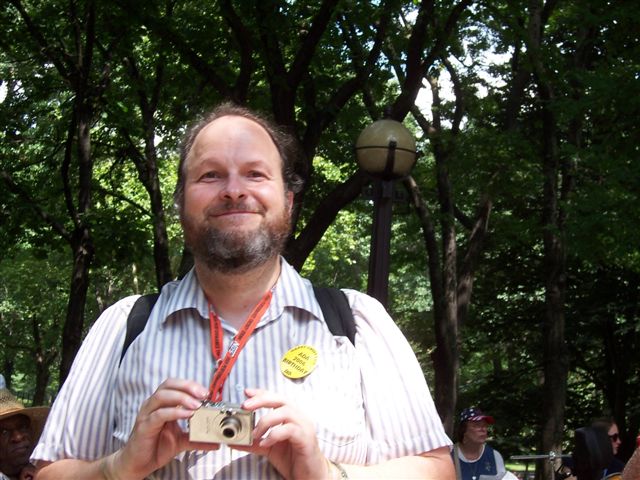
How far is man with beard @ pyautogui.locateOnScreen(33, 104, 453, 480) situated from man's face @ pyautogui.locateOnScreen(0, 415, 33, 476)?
4363 mm

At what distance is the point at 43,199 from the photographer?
15.7 metres

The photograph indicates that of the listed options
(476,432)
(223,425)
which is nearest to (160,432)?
(223,425)

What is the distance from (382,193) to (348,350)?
6.22 metres

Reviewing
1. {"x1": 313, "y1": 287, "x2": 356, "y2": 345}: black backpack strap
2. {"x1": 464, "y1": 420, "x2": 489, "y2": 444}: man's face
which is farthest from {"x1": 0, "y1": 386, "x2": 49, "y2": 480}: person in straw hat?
{"x1": 313, "y1": 287, "x2": 356, "y2": 345}: black backpack strap

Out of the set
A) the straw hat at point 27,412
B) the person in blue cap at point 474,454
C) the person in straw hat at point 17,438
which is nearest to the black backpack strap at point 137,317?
the person in straw hat at point 17,438

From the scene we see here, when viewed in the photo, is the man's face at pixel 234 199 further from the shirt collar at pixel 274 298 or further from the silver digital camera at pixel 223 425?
the silver digital camera at pixel 223 425

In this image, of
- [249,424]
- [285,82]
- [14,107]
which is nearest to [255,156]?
[249,424]

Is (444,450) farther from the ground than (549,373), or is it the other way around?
(549,373)

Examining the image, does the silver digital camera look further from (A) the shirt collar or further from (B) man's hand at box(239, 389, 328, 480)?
(A) the shirt collar

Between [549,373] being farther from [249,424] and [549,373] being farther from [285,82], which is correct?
[249,424]

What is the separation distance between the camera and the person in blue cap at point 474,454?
9.21m

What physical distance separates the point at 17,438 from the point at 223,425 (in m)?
4.95

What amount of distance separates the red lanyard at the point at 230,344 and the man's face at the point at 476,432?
7.31 metres

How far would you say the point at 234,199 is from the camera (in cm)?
228
